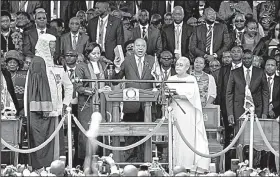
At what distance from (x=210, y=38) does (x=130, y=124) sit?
3718mm

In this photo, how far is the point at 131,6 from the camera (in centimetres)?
2228

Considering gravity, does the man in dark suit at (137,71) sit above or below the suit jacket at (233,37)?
below

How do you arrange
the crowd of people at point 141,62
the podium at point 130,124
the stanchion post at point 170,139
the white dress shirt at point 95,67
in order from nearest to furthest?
1. the stanchion post at point 170,139
2. the podium at point 130,124
3. the crowd of people at point 141,62
4. the white dress shirt at point 95,67

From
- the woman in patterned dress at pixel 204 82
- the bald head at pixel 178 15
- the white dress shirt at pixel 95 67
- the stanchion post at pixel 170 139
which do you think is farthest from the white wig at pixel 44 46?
the bald head at pixel 178 15

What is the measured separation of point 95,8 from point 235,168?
24.6 ft

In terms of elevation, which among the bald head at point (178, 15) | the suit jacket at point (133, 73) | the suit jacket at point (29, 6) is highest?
the suit jacket at point (29, 6)

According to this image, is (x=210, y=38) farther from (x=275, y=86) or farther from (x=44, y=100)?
(x=44, y=100)

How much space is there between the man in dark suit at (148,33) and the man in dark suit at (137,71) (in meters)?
1.75

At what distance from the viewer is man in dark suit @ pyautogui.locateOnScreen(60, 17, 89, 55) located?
19.5m

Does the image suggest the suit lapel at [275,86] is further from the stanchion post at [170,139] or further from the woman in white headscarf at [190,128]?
the stanchion post at [170,139]

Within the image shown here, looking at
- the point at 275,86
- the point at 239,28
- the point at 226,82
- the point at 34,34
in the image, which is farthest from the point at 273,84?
the point at 34,34

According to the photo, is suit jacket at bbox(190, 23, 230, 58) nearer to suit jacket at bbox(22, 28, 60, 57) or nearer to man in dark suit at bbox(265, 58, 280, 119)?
man in dark suit at bbox(265, 58, 280, 119)

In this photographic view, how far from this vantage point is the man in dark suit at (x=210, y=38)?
19734 millimetres

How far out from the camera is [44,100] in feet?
55.0
